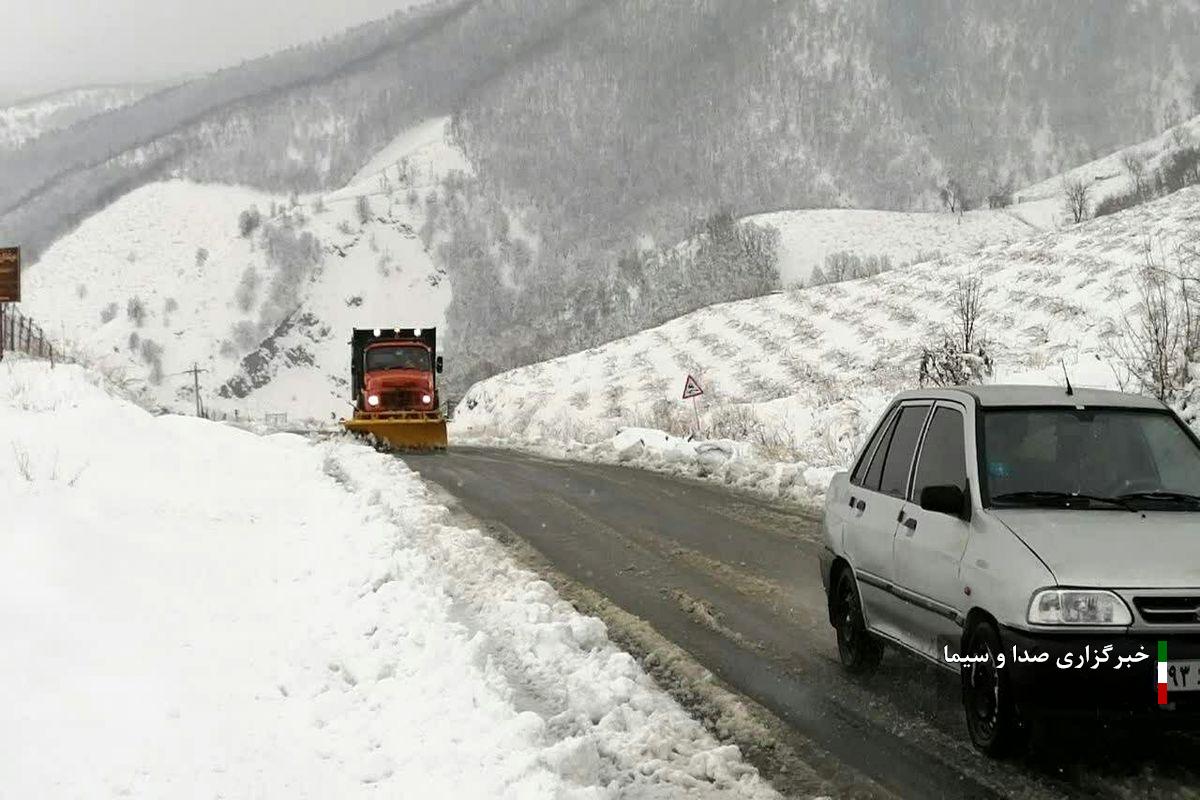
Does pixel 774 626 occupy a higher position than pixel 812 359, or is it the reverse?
pixel 812 359

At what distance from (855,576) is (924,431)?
3.42 feet

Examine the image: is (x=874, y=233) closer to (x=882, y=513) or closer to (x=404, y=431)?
(x=404, y=431)

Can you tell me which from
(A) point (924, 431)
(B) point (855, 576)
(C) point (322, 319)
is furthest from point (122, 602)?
(C) point (322, 319)

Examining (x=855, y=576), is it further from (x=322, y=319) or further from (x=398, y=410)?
(x=322, y=319)

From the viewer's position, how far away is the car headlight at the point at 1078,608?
4266mm

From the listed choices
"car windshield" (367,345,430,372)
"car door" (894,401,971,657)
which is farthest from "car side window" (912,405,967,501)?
"car windshield" (367,345,430,372)

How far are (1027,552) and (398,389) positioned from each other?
2435 cm

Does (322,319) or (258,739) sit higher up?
(322,319)

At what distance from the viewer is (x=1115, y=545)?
449 cm

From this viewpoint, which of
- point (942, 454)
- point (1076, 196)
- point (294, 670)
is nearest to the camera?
point (942, 454)

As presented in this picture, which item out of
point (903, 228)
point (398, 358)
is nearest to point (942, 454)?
point (398, 358)

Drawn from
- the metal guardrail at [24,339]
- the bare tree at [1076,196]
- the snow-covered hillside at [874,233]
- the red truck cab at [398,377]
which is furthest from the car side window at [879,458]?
the snow-covered hillside at [874,233]

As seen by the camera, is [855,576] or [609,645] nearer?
[855,576]

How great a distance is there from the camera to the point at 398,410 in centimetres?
2753
